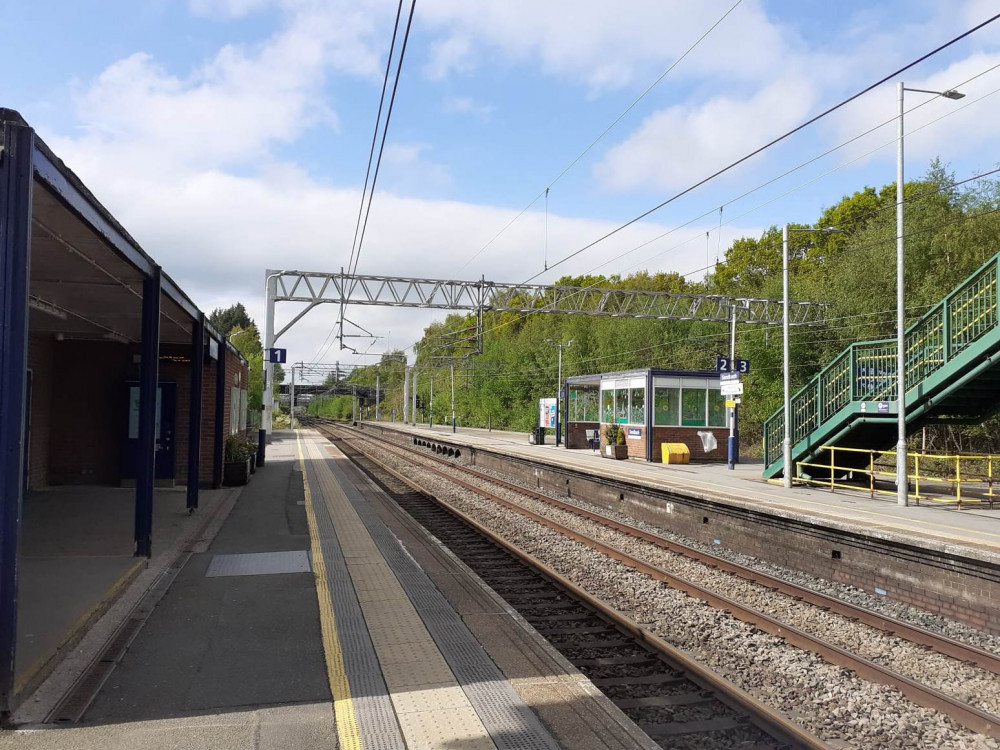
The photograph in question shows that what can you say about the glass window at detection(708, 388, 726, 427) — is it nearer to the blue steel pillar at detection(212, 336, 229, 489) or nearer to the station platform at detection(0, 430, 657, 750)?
the blue steel pillar at detection(212, 336, 229, 489)

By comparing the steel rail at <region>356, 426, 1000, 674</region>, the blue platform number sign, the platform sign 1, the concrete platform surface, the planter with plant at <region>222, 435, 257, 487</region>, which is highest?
the blue platform number sign

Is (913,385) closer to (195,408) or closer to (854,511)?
(854,511)

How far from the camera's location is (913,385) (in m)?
14.8

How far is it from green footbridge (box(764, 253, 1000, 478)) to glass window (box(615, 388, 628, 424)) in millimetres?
8044

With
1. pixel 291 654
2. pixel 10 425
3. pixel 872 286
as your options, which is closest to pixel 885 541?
pixel 291 654

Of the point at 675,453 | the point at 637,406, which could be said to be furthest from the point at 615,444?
the point at 675,453

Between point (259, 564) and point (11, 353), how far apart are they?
458 cm

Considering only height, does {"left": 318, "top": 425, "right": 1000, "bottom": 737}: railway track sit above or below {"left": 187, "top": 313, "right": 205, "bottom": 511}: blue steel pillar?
below

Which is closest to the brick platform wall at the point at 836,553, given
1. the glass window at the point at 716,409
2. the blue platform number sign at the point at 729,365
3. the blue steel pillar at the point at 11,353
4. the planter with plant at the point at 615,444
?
the blue steel pillar at the point at 11,353

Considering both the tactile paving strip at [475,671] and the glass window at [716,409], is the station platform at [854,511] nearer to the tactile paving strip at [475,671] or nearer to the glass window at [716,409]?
the glass window at [716,409]

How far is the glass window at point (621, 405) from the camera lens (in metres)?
27.8

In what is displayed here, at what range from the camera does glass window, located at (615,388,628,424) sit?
2780 cm

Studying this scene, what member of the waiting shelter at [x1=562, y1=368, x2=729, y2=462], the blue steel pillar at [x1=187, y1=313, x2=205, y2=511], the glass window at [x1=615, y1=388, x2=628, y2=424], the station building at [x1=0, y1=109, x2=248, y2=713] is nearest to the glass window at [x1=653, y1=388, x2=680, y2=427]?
the waiting shelter at [x1=562, y1=368, x2=729, y2=462]

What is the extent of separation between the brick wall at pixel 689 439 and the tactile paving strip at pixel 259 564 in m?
18.6
